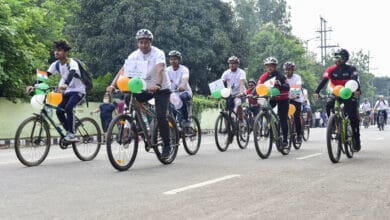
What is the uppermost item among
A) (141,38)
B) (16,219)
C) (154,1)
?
(154,1)

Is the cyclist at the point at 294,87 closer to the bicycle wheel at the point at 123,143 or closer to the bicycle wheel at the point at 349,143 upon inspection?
the bicycle wheel at the point at 349,143

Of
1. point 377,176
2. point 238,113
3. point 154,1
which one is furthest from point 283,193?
point 154,1

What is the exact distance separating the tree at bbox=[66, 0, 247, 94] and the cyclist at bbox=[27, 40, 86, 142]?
Answer: 21280 mm

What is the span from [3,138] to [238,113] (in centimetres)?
872

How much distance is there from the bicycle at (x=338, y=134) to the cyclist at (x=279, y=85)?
127 cm

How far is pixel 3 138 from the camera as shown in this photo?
1870 cm

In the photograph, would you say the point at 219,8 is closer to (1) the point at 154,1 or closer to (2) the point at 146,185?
(1) the point at 154,1

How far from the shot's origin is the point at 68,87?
1001 cm

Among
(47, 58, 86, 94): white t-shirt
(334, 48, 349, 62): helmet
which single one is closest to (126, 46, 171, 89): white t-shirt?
(47, 58, 86, 94): white t-shirt

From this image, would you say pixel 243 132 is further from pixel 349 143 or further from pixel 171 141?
pixel 171 141

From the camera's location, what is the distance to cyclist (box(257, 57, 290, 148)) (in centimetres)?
1144

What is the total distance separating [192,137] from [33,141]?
3.39 meters

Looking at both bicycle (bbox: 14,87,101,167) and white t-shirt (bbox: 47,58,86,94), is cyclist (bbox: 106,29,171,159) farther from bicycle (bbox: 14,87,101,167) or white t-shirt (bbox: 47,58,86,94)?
bicycle (bbox: 14,87,101,167)

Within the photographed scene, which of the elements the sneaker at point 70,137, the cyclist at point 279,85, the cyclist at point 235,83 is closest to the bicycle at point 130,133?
the sneaker at point 70,137
